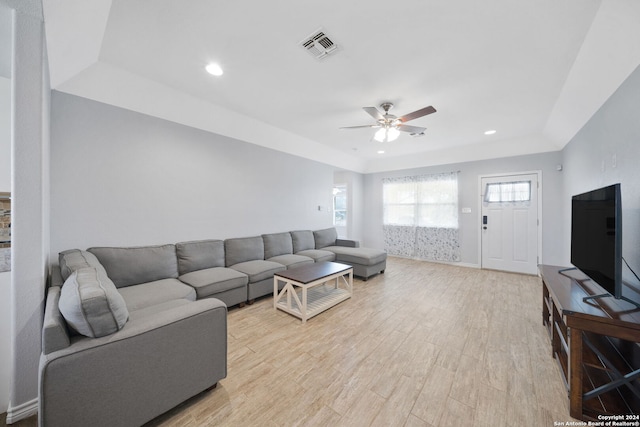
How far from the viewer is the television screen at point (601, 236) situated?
1399mm

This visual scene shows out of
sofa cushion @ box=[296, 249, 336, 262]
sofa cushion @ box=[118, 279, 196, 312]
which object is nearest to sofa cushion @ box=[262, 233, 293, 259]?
sofa cushion @ box=[296, 249, 336, 262]

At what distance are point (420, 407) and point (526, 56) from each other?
3.03 m

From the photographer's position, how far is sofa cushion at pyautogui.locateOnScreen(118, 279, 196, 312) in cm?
200

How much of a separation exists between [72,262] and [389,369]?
2.67m

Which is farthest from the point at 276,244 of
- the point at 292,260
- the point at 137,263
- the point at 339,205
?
the point at 339,205

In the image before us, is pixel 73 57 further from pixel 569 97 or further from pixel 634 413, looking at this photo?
pixel 569 97

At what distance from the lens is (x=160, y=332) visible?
1.31 metres

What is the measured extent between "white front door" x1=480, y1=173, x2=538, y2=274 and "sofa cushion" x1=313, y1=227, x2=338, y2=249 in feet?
10.4

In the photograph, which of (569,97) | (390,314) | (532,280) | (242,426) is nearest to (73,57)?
(242,426)

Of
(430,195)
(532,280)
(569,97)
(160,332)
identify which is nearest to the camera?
(160,332)

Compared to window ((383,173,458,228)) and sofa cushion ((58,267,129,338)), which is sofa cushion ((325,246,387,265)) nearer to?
window ((383,173,458,228))

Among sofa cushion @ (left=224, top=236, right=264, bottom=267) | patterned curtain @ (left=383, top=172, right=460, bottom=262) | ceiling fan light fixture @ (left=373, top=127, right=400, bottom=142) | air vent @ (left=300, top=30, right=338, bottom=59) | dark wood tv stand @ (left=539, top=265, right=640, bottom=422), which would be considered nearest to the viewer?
dark wood tv stand @ (left=539, top=265, right=640, bottom=422)

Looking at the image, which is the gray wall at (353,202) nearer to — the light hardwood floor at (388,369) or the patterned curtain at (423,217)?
the patterned curtain at (423,217)

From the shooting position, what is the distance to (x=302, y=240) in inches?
178
